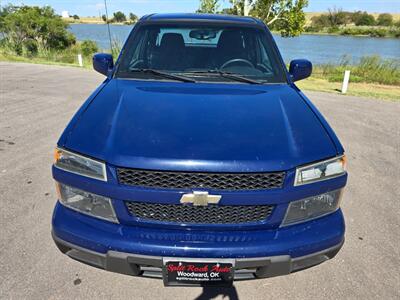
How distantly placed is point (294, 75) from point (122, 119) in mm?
2139

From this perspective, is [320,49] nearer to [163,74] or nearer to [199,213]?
[163,74]

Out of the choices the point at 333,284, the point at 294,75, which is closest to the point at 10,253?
the point at 333,284

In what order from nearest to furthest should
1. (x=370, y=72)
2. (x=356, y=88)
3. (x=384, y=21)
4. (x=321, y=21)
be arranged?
1. (x=356, y=88)
2. (x=370, y=72)
3. (x=321, y=21)
4. (x=384, y=21)

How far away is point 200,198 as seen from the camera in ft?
6.08

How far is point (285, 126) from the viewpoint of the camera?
86.8 inches

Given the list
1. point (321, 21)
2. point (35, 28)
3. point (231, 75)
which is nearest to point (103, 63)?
point (231, 75)

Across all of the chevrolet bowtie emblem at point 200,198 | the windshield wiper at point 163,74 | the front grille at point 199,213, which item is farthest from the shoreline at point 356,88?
the chevrolet bowtie emblem at point 200,198

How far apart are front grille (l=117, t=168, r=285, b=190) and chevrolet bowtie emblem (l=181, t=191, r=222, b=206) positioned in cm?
4

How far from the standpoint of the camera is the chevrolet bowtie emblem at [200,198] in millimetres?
1848

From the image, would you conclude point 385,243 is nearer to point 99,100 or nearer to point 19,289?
point 99,100

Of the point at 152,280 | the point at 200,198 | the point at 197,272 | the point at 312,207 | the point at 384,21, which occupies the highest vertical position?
the point at 384,21

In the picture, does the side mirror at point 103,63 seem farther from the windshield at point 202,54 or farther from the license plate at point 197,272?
the license plate at point 197,272

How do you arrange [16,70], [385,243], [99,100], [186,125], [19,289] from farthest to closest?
1. [16,70]
2. [385,243]
3. [99,100]
4. [19,289]
5. [186,125]

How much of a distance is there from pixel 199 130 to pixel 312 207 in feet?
2.79
